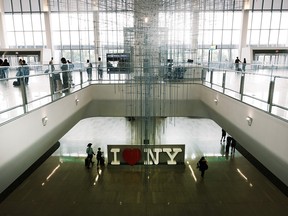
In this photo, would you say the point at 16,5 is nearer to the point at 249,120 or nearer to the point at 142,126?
the point at 142,126

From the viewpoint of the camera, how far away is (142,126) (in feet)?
16.8

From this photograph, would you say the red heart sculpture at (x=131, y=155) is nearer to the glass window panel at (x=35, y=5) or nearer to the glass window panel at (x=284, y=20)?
the glass window panel at (x=35, y=5)

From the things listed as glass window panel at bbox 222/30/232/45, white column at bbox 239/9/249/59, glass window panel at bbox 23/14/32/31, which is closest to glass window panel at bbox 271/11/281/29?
white column at bbox 239/9/249/59

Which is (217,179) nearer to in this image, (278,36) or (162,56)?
(162,56)

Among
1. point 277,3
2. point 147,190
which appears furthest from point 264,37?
point 147,190

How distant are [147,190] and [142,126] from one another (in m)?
2.21

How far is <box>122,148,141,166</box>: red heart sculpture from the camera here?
24.2 feet

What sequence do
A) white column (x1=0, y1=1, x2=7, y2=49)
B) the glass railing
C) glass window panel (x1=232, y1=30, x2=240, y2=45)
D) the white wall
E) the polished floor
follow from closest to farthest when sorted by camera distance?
1. the white wall
2. the glass railing
3. the polished floor
4. white column (x1=0, y1=1, x2=7, y2=49)
5. glass window panel (x1=232, y1=30, x2=240, y2=45)

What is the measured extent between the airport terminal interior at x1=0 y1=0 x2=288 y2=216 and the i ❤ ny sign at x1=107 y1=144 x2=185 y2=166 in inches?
1.4

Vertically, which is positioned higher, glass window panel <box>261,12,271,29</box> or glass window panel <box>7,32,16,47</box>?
glass window panel <box>261,12,271,29</box>

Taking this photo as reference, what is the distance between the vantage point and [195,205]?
224 inches

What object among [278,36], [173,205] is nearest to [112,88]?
[173,205]

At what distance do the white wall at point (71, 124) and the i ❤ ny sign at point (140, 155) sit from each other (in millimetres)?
1580

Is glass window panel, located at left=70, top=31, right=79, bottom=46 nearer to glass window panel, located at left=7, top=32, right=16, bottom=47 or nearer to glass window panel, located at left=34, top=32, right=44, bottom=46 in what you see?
glass window panel, located at left=34, top=32, right=44, bottom=46
